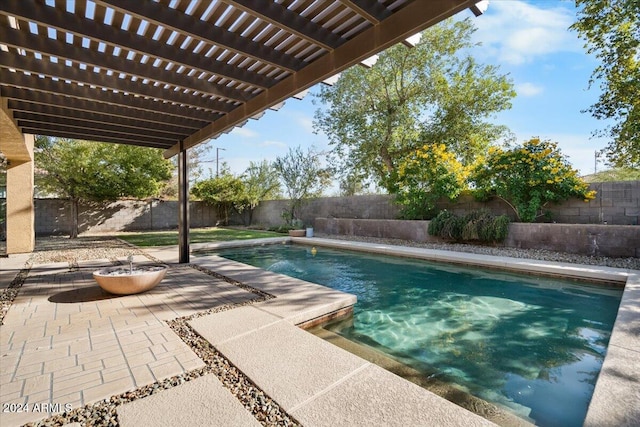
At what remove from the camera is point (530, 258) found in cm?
662

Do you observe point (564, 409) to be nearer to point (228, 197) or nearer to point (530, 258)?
point (530, 258)

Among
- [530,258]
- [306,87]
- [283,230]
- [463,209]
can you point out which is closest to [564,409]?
[306,87]

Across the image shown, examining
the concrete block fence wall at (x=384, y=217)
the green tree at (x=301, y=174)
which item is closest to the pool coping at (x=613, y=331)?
the concrete block fence wall at (x=384, y=217)

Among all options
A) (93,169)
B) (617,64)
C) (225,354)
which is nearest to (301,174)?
(93,169)

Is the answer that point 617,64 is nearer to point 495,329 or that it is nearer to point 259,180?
point 495,329

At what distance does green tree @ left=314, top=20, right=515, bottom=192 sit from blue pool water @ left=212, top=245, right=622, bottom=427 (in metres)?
6.88

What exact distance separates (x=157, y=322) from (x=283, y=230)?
10.9 meters

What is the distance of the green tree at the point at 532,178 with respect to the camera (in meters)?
7.54

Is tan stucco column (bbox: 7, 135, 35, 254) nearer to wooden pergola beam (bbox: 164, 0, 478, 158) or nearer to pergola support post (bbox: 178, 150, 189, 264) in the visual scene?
pergola support post (bbox: 178, 150, 189, 264)

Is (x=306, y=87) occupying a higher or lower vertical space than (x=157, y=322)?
higher

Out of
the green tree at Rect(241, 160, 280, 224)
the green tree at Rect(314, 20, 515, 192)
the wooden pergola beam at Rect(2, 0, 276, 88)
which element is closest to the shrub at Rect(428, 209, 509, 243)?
the green tree at Rect(314, 20, 515, 192)

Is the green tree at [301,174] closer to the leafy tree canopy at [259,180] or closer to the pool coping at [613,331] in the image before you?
the leafy tree canopy at [259,180]

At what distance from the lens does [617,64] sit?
7.02 meters

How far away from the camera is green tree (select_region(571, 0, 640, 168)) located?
670cm
